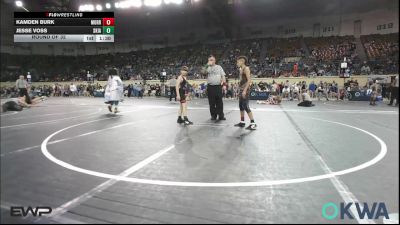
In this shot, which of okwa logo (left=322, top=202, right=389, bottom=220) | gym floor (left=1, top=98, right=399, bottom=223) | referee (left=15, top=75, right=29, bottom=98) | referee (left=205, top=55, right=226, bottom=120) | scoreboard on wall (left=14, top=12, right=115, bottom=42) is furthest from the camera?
referee (left=15, top=75, right=29, bottom=98)

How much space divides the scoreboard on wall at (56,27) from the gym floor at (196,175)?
492cm

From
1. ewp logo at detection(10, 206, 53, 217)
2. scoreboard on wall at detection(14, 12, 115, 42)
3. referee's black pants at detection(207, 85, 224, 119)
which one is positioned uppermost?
scoreboard on wall at detection(14, 12, 115, 42)

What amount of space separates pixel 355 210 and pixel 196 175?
5.61ft

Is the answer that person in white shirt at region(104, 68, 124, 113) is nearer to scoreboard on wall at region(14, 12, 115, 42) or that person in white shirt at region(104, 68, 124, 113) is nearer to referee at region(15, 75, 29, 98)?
scoreboard on wall at region(14, 12, 115, 42)

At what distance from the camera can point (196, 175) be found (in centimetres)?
372

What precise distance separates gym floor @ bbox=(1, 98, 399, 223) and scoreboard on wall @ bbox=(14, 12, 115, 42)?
4.92 metres

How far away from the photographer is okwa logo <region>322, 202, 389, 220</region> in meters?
2.54

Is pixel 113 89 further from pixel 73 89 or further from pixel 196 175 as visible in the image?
pixel 73 89

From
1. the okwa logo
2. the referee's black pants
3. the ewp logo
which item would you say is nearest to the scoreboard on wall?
the referee's black pants

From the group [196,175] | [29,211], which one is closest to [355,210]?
[196,175]

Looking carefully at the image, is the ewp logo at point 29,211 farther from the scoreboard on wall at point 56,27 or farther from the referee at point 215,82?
the scoreboard on wall at point 56,27

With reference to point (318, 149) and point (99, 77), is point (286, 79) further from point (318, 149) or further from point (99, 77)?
point (318, 149)

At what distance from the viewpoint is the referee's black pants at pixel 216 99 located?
29.8 ft

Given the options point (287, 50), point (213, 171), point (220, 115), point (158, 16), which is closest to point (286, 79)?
point (287, 50)
